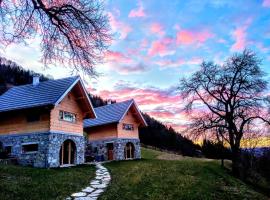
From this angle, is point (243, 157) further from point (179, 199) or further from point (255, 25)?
point (179, 199)

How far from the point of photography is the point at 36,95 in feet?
85.0

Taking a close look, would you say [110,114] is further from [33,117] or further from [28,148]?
[28,148]

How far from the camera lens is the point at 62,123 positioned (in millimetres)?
26109

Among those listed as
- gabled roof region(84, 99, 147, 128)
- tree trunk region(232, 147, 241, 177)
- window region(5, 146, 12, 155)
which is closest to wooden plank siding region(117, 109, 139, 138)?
gabled roof region(84, 99, 147, 128)

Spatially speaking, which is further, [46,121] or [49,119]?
[46,121]

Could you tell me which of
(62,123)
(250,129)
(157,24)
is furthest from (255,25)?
(62,123)

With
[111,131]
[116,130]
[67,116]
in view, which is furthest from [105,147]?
[67,116]

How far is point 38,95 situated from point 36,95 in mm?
242

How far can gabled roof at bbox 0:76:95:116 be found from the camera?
2436 cm

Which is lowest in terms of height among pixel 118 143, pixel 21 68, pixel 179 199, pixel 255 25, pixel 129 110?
pixel 179 199

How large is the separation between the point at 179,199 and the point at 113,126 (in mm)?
24461

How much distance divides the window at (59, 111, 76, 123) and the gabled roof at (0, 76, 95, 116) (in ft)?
6.99

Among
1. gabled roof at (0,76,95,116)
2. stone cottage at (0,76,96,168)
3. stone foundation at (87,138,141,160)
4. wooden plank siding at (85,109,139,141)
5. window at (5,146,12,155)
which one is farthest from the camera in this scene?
wooden plank siding at (85,109,139,141)

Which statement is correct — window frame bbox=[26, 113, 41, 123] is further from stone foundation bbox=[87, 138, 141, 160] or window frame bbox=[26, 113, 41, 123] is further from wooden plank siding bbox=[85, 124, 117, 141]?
→ wooden plank siding bbox=[85, 124, 117, 141]
